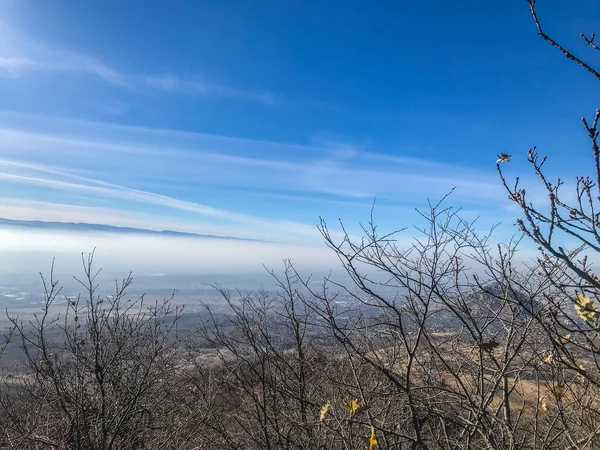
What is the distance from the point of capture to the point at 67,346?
382 inches

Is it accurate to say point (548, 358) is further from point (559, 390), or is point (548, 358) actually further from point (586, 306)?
point (586, 306)

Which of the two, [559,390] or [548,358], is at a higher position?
[548,358]

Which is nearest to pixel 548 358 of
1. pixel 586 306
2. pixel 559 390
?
pixel 559 390

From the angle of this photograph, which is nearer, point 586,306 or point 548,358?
point 586,306

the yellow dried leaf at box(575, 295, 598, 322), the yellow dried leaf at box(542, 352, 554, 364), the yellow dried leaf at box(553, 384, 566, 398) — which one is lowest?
the yellow dried leaf at box(553, 384, 566, 398)

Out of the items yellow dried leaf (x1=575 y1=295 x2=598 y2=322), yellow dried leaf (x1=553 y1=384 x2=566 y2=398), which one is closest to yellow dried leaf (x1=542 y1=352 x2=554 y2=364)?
yellow dried leaf (x1=553 y1=384 x2=566 y2=398)

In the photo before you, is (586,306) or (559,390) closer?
(586,306)

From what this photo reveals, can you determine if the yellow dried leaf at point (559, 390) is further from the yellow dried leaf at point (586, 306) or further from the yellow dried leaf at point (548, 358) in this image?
the yellow dried leaf at point (586, 306)

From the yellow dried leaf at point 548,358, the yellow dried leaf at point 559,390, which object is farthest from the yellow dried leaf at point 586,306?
the yellow dried leaf at point 559,390

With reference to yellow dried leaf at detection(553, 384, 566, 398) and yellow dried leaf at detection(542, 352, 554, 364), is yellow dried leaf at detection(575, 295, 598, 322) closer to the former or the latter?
yellow dried leaf at detection(542, 352, 554, 364)

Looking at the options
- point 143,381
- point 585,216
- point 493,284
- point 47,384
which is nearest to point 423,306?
point 493,284

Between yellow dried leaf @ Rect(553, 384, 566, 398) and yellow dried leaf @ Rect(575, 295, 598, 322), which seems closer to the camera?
yellow dried leaf @ Rect(575, 295, 598, 322)

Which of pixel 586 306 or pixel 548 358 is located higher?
pixel 586 306

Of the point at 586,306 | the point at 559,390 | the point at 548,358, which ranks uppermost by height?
the point at 586,306
